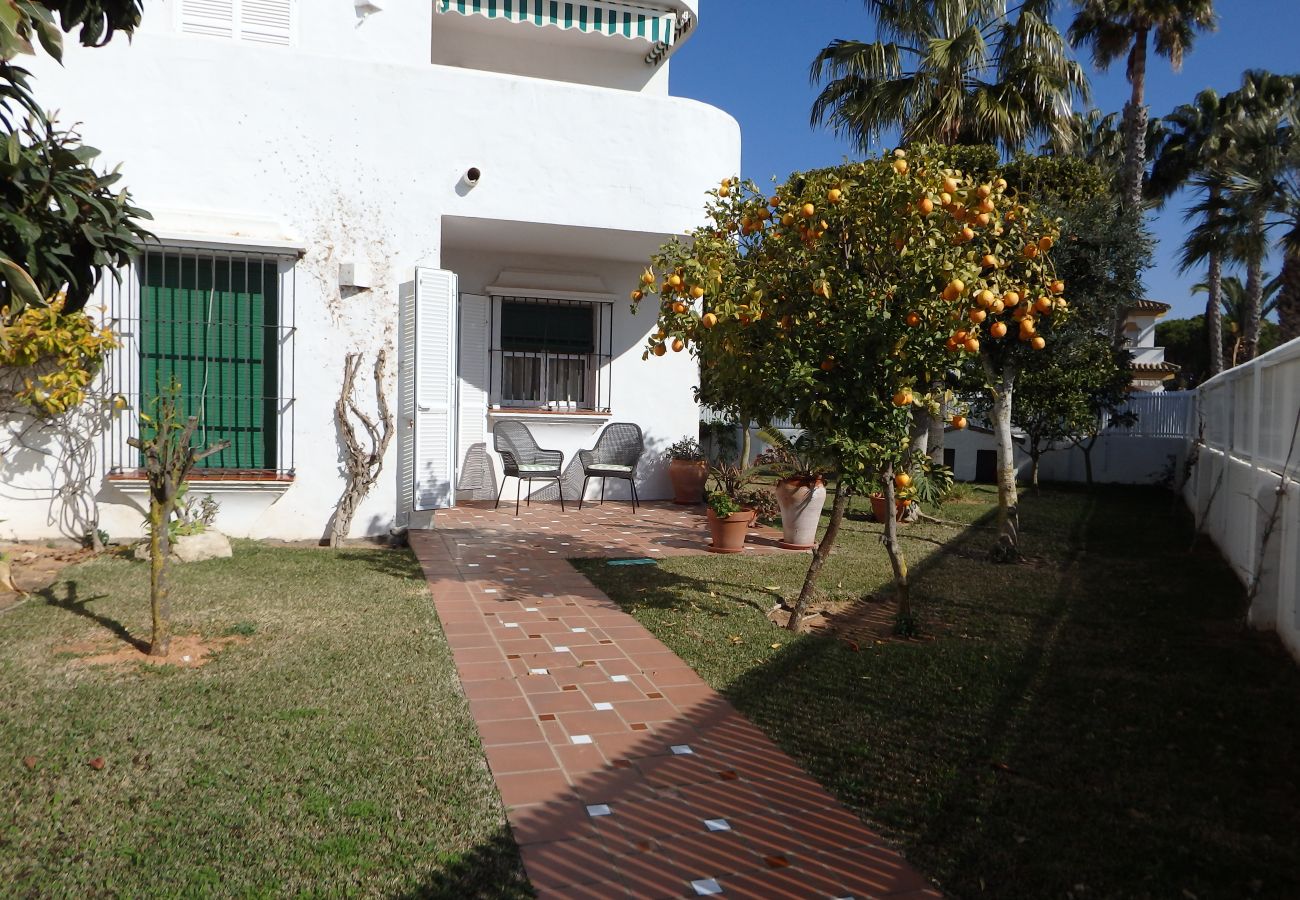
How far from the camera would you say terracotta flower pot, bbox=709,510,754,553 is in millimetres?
9242

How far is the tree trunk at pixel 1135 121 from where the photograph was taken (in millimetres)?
18844

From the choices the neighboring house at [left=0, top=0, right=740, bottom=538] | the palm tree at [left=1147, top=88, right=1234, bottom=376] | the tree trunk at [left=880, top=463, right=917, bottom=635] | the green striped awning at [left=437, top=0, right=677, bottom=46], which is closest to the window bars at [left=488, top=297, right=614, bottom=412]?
the neighboring house at [left=0, top=0, right=740, bottom=538]

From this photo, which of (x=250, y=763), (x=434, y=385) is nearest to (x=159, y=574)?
(x=250, y=763)

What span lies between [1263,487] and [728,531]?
455cm

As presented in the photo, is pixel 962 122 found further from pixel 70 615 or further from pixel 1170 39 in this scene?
pixel 70 615

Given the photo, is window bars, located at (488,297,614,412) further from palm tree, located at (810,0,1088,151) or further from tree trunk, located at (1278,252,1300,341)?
tree trunk, located at (1278,252,1300,341)

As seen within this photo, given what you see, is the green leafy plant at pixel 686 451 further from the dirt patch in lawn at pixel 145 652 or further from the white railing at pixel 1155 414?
the white railing at pixel 1155 414

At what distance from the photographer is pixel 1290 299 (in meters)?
18.2

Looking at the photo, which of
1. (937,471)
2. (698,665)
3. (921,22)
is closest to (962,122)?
(921,22)

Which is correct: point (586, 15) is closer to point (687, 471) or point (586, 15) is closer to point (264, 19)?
point (264, 19)

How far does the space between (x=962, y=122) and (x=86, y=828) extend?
13.2 metres

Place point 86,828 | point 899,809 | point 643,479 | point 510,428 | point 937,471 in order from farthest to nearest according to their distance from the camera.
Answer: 1. point 643,479
2. point 510,428
3. point 937,471
4. point 899,809
5. point 86,828

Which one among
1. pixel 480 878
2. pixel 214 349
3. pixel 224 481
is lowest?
pixel 480 878

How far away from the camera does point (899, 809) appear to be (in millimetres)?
3748
